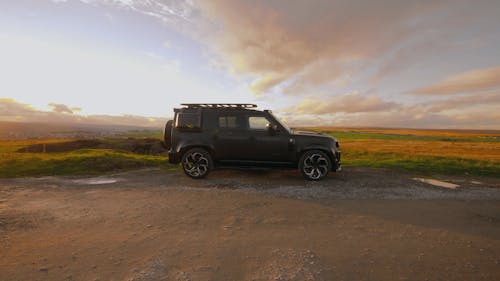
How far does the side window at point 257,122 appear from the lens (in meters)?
7.89

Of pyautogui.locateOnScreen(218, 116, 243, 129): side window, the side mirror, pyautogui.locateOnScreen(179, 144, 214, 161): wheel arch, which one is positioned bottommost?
pyautogui.locateOnScreen(179, 144, 214, 161): wheel arch

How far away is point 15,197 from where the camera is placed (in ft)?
19.9

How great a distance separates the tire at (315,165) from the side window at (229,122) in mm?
2543

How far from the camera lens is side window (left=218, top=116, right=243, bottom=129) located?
→ 26.3 feet

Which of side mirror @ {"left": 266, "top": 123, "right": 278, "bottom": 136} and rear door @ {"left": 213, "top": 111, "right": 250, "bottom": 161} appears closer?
side mirror @ {"left": 266, "top": 123, "right": 278, "bottom": 136}

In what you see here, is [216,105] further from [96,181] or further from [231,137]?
[96,181]

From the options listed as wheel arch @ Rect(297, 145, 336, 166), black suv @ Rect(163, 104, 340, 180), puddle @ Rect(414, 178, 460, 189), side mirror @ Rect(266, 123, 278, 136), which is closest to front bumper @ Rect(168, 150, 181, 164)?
black suv @ Rect(163, 104, 340, 180)

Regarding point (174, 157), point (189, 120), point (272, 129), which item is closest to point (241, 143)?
point (272, 129)

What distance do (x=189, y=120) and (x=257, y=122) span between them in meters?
2.42

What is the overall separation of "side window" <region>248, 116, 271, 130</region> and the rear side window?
6.06 ft

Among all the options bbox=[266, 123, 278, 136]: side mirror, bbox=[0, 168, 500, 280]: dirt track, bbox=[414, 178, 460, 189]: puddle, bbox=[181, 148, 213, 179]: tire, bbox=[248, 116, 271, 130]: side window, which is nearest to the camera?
bbox=[0, 168, 500, 280]: dirt track

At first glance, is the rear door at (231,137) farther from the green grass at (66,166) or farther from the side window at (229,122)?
the green grass at (66,166)

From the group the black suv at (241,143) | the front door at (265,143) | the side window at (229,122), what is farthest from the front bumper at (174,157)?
the front door at (265,143)

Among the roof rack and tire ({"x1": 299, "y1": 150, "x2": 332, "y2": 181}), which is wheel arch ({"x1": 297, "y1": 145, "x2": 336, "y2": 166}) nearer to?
tire ({"x1": 299, "y1": 150, "x2": 332, "y2": 181})
